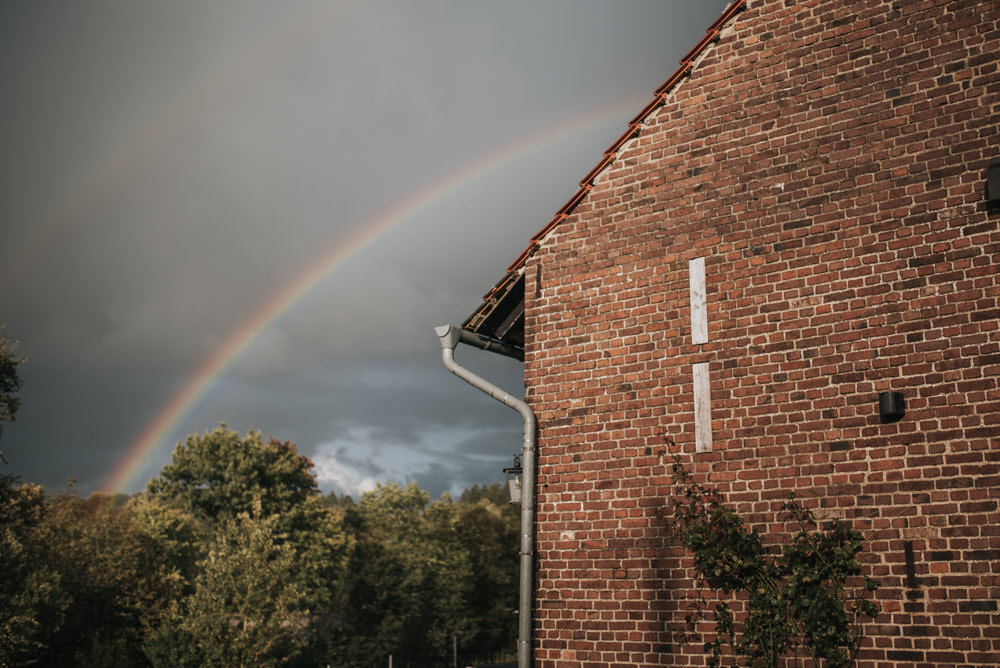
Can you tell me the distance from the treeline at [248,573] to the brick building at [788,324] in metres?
16.2

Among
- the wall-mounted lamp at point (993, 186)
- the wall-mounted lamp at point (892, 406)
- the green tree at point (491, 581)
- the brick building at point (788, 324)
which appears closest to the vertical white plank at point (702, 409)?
the brick building at point (788, 324)

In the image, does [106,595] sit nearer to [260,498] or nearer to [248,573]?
[260,498]

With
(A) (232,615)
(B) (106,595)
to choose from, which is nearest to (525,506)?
(A) (232,615)

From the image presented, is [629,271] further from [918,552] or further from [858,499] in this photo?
[918,552]

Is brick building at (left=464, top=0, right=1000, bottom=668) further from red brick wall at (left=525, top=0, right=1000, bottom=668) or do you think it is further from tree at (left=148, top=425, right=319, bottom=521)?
tree at (left=148, top=425, right=319, bottom=521)

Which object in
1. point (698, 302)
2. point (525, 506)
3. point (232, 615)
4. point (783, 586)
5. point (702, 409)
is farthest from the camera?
Answer: point (232, 615)

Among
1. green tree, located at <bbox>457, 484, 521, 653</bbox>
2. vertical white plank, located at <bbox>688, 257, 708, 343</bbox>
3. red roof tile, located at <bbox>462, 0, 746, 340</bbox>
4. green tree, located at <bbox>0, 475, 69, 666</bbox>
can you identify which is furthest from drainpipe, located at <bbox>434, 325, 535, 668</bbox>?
green tree, located at <bbox>457, 484, 521, 653</bbox>

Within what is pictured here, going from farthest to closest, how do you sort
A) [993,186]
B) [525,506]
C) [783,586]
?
[525,506], [783,586], [993,186]

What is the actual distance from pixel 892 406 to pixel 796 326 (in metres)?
1.16

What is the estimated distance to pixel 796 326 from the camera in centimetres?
727

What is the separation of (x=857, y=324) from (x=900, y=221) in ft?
3.39

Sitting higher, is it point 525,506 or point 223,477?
point 223,477

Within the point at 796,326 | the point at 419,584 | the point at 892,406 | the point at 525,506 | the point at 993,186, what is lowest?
the point at 419,584

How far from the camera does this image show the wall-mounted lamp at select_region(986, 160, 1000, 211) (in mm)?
6488
